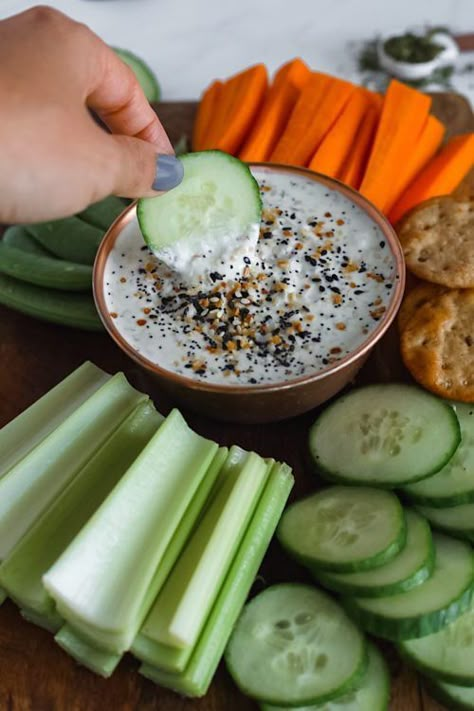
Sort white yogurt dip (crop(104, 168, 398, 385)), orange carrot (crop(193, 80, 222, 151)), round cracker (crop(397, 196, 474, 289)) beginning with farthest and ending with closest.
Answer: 1. orange carrot (crop(193, 80, 222, 151))
2. round cracker (crop(397, 196, 474, 289))
3. white yogurt dip (crop(104, 168, 398, 385))

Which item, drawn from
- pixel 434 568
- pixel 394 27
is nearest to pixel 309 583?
pixel 434 568

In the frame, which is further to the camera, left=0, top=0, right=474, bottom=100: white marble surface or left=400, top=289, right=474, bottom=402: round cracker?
left=0, top=0, right=474, bottom=100: white marble surface

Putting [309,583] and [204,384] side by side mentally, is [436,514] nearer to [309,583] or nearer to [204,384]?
[309,583]

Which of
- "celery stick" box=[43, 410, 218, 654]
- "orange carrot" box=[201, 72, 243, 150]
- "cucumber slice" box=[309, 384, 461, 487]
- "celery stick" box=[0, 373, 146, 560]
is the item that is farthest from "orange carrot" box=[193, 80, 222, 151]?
"celery stick" box=[43, 410, 218, 654]

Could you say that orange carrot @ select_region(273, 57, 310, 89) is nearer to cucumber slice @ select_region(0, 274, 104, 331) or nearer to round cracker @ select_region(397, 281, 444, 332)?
round cracker @ select_region(397, 281, 444, 332)

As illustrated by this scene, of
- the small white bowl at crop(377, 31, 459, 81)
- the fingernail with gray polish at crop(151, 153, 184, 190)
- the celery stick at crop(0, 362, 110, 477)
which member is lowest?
the celery stick at crop(0, 362, 110, 477)

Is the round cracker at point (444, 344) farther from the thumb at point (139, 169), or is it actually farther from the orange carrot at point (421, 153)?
the thumb at point (139, 169)

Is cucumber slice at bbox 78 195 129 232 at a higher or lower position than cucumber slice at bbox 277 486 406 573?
higher
